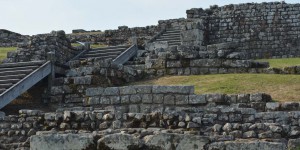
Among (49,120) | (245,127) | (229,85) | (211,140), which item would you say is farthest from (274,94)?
(211,140)

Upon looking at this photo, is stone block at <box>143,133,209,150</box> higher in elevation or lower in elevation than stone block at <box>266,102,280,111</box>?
higher

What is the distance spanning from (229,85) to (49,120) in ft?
16.3

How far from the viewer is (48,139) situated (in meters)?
7.94

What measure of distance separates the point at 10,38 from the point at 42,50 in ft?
43.3

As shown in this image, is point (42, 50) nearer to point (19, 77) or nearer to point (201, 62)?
point (19, 77)

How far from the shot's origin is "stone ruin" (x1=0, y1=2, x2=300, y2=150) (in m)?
7.79

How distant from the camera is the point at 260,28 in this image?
1099 inches

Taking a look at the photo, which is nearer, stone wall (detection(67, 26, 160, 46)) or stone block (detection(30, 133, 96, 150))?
stone block (detection(30, 133, 96, 150))

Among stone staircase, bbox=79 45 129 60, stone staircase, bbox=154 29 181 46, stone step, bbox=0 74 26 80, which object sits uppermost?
stone staircase, bbox=154 29 181 46

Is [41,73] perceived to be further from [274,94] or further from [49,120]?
[274,94]

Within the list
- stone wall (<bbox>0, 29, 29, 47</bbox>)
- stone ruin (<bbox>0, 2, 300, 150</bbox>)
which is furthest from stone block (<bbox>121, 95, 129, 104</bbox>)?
stone wall (<bbox>0, 29, 29, 47</bbox>)

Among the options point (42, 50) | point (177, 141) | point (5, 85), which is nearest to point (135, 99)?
point (5, 85)

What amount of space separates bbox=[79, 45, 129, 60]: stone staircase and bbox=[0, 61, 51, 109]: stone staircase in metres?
3.80

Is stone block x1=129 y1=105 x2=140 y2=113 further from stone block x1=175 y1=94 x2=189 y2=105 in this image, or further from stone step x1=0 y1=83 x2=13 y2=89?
stone step x1=0 y1=83 x2=13 y2=89
